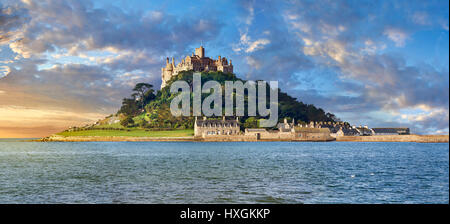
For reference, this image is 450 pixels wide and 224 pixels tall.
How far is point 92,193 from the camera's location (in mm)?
19516

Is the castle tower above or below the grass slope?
above

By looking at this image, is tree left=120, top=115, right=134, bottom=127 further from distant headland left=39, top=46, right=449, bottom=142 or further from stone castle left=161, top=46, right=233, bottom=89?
stone castle left=161, top=46, right=233, bottom=89

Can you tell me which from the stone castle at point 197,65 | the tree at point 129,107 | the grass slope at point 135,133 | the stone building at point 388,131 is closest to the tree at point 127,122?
the grass slope at point 135,133

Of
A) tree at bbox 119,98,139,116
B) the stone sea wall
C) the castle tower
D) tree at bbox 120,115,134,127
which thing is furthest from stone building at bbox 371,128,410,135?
tree at bbox 119,98,139,116

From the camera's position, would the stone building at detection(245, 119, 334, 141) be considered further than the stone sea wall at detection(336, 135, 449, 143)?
No

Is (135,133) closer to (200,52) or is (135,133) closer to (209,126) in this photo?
(209,126)

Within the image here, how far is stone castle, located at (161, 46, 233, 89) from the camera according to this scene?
177 metres

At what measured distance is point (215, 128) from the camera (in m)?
118

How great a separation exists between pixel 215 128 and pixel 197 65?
67394 millimetres

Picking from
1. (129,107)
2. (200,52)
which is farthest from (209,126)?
(200,52)

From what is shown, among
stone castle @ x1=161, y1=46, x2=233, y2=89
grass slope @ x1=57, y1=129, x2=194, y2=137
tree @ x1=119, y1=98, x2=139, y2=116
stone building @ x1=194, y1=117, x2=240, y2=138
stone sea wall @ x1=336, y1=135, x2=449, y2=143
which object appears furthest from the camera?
stone castle @ x1=161, y1=46, x2=233, y2=89

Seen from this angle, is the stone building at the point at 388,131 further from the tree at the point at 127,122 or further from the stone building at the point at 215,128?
the tree at the point at 127,122

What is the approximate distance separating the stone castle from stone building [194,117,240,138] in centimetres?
6208

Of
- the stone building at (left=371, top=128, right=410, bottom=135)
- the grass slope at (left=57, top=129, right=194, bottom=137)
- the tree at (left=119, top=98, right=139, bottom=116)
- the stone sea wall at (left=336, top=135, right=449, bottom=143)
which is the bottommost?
the stone sea wall at (left=336, top=135, right=449, bottom=143)
